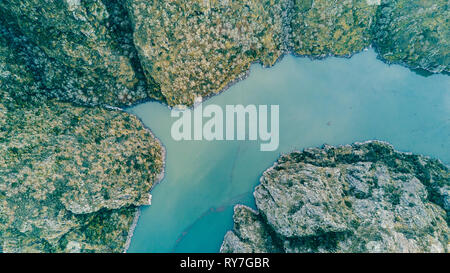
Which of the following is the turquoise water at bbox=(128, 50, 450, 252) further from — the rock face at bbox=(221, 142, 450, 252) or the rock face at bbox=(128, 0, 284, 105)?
the rock face at bbox=(128, 0, 284, 105)

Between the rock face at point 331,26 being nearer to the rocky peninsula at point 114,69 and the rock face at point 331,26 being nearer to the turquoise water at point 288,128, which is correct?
the rocky peninsula at point 114,69

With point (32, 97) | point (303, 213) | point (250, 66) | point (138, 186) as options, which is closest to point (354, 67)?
point (250, 66)

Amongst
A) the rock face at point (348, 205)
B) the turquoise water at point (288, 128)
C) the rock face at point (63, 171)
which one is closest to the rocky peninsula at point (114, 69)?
the rock face at point (63, 171)

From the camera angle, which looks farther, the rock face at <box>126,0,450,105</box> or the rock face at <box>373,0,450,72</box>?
the rock face at <box>373,0,450,72</box>

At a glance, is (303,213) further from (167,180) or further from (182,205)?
(167,180)

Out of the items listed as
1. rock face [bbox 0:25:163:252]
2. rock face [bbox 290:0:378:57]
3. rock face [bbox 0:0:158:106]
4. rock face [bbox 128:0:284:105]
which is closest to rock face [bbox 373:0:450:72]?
rock face [bbox 290:0:378:57]

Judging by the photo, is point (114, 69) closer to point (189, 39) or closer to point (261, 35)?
point (189, 39)
